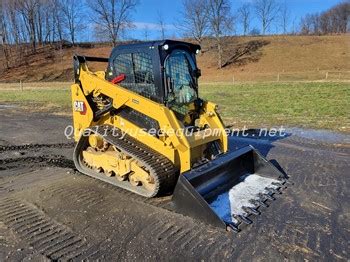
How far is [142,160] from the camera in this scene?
17.1ft

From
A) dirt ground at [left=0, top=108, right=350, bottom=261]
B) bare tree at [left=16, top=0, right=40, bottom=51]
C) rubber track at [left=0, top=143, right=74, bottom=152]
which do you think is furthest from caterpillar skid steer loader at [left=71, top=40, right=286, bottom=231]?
bare tree at [left=16, top=0, right=40, bottom=51]

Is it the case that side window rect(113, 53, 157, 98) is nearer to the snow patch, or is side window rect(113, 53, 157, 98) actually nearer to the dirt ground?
the dirt ground

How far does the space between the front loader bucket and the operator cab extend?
1.19 meters

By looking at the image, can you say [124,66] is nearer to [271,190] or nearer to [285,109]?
[271,190]

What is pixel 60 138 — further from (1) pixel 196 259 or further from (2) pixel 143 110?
(1) pixel 196 259

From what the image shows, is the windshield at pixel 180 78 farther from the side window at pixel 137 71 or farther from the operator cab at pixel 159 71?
the side window at pixel 137 71

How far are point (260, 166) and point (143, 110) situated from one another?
2.25 metres

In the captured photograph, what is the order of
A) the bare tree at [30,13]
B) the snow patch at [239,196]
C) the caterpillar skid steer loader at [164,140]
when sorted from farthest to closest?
the bare tree at [30,13] → the caterpillar skid steer loader at [164,140] → the snow patch at [239,196]

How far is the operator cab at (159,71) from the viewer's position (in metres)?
5.46

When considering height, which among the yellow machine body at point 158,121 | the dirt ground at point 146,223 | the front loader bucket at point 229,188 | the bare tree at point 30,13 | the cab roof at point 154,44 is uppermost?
the bare tree at point 30,13

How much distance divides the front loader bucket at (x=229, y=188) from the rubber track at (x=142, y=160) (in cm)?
38

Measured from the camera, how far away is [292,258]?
386cm

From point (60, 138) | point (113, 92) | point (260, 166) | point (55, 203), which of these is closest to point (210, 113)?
point (260, 166)

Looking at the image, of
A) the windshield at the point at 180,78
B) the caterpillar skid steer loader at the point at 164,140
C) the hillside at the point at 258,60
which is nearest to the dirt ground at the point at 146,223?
the caterpillar skid steer loader at the point at 164,140
